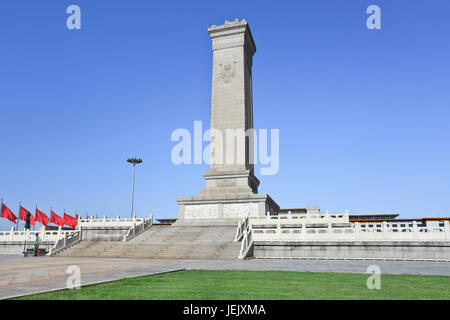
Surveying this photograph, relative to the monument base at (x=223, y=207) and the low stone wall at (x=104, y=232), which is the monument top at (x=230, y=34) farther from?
the low stone wall at (x=104, y=232)

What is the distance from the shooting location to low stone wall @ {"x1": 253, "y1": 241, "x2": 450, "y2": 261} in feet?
58.5

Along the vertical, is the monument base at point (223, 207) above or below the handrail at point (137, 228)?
above

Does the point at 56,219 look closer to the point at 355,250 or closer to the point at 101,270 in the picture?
the point at 101,270

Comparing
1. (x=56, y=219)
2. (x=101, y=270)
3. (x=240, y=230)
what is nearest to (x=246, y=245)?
(x=240, y=230)

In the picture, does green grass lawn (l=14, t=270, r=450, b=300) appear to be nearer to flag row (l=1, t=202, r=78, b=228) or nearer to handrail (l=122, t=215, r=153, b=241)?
handrail (l=122, t=215, r=153, b=241)

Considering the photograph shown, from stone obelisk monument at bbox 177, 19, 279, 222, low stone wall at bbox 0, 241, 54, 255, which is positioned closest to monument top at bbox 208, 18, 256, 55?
stone obelisk monument at bbox 177, 19, 279, 222

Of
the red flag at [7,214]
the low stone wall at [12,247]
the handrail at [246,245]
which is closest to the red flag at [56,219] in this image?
the red flag at [7,214]

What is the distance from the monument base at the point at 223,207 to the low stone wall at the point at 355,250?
982 centimetres

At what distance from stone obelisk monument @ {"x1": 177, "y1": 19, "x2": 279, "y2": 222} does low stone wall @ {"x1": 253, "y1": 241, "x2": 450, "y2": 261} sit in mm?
9921

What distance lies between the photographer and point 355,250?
18.8 m

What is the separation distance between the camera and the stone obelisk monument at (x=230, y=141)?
31.0 meters

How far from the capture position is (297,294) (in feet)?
18.9
